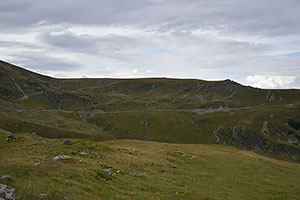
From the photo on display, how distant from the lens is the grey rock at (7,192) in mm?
15227

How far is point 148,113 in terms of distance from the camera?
191 metres

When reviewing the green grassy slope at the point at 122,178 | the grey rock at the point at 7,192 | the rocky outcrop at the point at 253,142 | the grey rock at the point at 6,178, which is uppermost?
the grey rock at the point at 7,192

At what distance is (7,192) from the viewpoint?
1584cm

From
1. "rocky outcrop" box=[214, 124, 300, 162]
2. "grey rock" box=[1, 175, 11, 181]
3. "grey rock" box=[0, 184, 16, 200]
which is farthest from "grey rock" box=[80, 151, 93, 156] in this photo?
"rocky outcrop" box=[214, 124, 300, 162]

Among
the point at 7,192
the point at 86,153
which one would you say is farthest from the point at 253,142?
the point at 7,192

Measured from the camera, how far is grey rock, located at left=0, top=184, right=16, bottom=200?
15227mm

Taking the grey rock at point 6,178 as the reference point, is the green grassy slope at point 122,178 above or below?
below

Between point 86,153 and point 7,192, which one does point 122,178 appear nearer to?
point 86,153

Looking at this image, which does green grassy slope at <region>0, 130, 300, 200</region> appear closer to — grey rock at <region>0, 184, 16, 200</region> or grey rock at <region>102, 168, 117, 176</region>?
grey rock at <region>0, 184, 16, 200</region>

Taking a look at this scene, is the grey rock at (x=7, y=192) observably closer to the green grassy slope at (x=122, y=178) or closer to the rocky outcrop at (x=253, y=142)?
the green grassy slope at (x=122, y=178)

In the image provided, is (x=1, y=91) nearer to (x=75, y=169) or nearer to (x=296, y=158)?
(x=75, y=169)

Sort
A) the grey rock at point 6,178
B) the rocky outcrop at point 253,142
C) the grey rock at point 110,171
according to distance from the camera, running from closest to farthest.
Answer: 1. the grey rock at point 6,178
2. the grey rock at point 110,171
3. the rocky outcrop at point 253,142

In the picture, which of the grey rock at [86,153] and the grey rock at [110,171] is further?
the grey rock at [86,153]

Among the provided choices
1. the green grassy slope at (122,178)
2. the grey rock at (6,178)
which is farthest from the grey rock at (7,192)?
the grey rock at (6,178)
